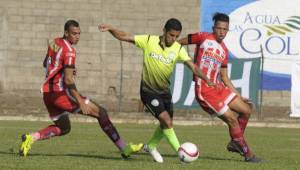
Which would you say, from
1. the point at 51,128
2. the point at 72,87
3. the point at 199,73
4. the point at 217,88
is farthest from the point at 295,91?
the point at 72,87

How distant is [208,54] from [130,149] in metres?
2.10

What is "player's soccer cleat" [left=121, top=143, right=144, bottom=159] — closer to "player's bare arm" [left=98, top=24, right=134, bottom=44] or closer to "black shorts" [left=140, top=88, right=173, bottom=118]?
"black shorts" [left=140, top=88, right=173, bottom=118]

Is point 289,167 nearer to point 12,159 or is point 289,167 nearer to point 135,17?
point 12,159

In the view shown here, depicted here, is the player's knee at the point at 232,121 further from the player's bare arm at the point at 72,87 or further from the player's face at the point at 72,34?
the player's face at the point at 72,34

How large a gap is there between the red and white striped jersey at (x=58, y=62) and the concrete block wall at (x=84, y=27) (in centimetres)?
2014

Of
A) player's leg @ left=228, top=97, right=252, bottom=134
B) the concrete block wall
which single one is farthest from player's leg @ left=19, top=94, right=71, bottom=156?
the concrete block wall

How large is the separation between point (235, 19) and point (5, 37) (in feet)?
30.3

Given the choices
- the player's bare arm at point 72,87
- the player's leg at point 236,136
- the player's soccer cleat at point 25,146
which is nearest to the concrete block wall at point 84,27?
the player's leg at point 236,136

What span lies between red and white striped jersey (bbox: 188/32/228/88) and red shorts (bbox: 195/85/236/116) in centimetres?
12

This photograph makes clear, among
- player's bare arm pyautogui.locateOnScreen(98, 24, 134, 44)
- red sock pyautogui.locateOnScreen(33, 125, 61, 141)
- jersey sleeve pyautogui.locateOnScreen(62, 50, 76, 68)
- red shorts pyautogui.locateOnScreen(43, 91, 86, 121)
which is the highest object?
player's bare arm pyautogui.locateOnScreen(98, 24, 134, 44)

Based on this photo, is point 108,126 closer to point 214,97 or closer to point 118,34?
point 118,34

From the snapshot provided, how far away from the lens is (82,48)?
114ft

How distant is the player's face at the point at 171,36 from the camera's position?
1300cm

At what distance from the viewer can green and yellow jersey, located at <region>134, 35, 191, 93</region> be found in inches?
521
